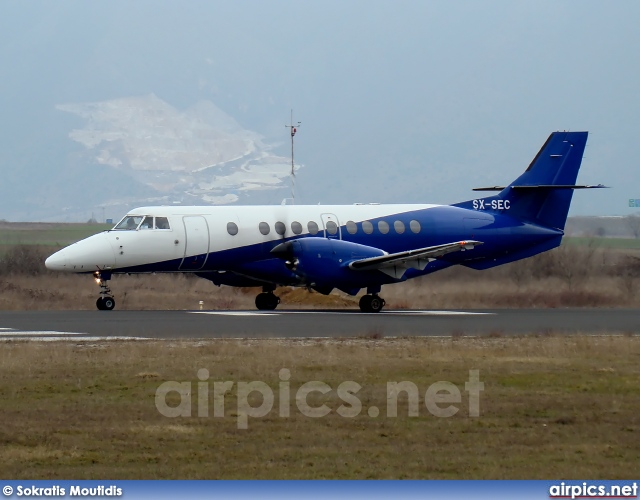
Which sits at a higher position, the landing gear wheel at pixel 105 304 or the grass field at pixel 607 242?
the grass field at pixel 607 242

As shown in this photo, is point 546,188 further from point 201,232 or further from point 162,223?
point 162,223

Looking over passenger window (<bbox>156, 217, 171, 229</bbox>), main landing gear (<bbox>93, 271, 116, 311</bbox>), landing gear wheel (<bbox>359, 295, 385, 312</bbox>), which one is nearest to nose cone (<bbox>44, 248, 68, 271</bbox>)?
main landing gear (<bbox>93, 271, 116, 311</bbox>)

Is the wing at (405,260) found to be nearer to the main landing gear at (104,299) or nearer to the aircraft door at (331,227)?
the aircraft door at (331,227)

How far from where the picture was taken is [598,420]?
1216 cm

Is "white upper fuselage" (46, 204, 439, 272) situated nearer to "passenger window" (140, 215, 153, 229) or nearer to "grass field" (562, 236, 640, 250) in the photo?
"passenger window" (140, 215, 153, 229)

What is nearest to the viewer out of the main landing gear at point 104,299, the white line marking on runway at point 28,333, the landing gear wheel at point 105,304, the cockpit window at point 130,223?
the white line marking on runway at point 28,333

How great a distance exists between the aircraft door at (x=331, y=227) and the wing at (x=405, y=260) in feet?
7.22

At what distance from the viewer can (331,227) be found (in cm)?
3138

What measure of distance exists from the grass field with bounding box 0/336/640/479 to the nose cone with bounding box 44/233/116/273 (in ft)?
33.4

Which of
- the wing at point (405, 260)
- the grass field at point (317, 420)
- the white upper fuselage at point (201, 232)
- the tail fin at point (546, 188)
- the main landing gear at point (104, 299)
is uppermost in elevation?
the tail fin at point (546, 188)

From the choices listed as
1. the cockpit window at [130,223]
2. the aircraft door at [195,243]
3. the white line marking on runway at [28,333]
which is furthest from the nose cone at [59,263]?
the white line marking on runway at [28,333]

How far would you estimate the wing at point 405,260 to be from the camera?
28766 mm

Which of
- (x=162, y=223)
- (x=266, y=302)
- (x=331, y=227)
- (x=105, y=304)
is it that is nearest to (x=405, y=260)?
(x=331, y=227)

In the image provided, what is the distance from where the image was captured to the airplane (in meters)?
29.1
